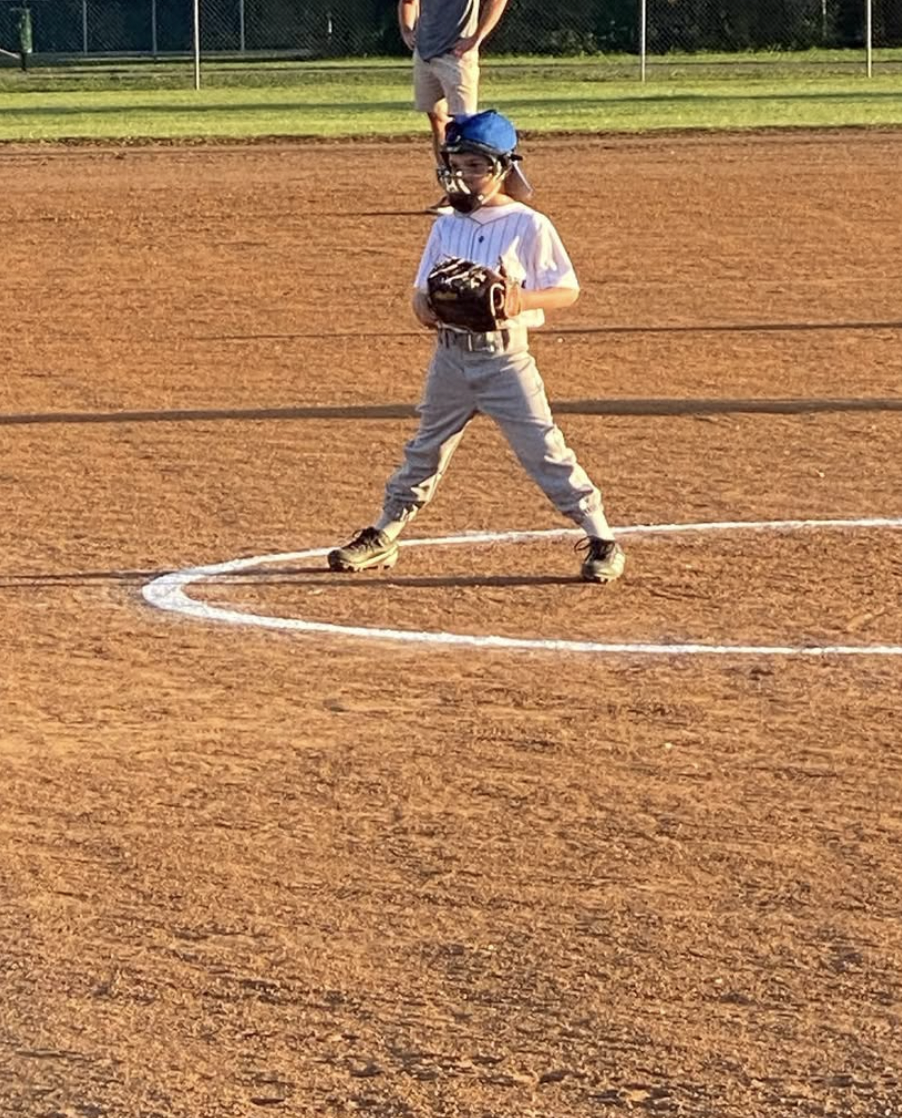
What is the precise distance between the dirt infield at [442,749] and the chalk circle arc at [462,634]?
0.08 meters

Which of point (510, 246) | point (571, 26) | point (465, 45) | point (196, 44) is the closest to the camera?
point (510, 246)

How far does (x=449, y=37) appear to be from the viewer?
16.5m

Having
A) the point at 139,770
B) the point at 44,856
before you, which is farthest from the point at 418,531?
the point at 44,856

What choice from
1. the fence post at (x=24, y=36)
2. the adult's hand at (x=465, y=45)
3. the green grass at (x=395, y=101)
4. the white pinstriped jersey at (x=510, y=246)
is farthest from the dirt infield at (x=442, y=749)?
the fence post at (x=24, y=36)

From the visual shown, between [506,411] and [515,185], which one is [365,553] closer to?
[506,411]

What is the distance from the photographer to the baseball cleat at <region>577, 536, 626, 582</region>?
8336 mm

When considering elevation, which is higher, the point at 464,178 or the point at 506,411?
the point at 464,178

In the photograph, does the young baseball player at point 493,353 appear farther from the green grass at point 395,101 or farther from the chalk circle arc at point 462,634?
the green grass at point 395,101

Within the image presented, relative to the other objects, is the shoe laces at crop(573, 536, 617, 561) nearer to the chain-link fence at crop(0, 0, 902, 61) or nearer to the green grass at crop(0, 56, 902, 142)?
the green grass at crop(0, 56, 902, 142)

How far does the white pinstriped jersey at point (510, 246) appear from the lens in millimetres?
8039

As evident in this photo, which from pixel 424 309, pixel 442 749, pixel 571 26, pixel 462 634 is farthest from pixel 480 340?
pixel 571 26

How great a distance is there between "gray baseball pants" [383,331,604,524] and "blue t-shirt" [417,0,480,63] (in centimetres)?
851

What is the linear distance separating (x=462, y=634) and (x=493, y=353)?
3.12ft

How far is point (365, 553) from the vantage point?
27.9 ft
